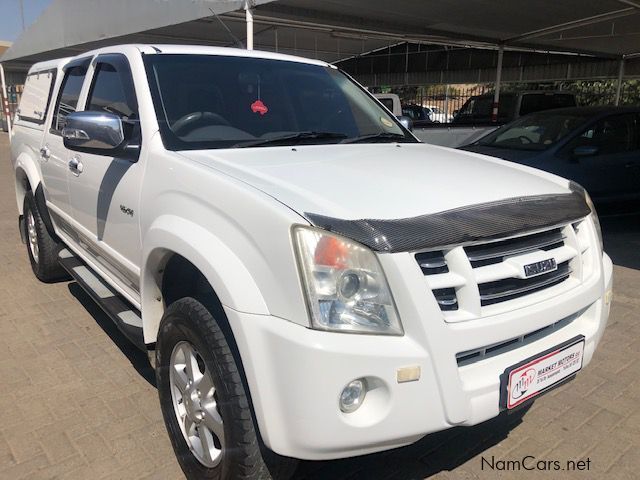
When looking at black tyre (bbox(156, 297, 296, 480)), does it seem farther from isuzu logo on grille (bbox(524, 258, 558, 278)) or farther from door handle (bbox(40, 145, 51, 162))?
door handle (bbox(40, 145, 51, 162))

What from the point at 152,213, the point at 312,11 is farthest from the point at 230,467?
the point at 312,11

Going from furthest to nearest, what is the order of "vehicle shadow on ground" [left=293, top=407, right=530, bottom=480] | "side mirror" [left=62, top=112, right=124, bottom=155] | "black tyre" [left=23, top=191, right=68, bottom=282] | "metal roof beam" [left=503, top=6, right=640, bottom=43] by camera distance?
"metal roof beam" [left=503, top=6, right=640, bottom=43], "black tyre" [left=23, top=191, right=68, bottom=282], "side mirror" [left=62, top=112, right=124, bottom=155], "vehicle shadow on ground" [left=293, top=407, right=530, bottom=480]

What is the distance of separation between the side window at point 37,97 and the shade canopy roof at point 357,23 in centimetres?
452

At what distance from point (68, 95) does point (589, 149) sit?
5971 mm

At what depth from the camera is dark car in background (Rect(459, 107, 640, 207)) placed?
7.02 meters

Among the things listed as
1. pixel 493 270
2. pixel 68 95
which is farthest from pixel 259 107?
pixel 68 95

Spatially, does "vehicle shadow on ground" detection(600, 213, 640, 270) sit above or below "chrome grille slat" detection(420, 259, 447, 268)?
below

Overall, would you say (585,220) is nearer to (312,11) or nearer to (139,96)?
(139,96)

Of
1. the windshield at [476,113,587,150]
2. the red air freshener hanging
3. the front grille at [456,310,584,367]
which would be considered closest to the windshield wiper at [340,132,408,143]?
the red air freshener hanging

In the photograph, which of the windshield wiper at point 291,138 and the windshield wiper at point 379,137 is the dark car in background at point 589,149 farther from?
the windshield wiper at point 291,138

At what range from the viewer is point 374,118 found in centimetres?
360

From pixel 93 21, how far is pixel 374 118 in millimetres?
13946

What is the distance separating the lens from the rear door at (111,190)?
278 centimetres

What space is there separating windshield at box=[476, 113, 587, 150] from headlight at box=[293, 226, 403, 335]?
6141 millimetres
